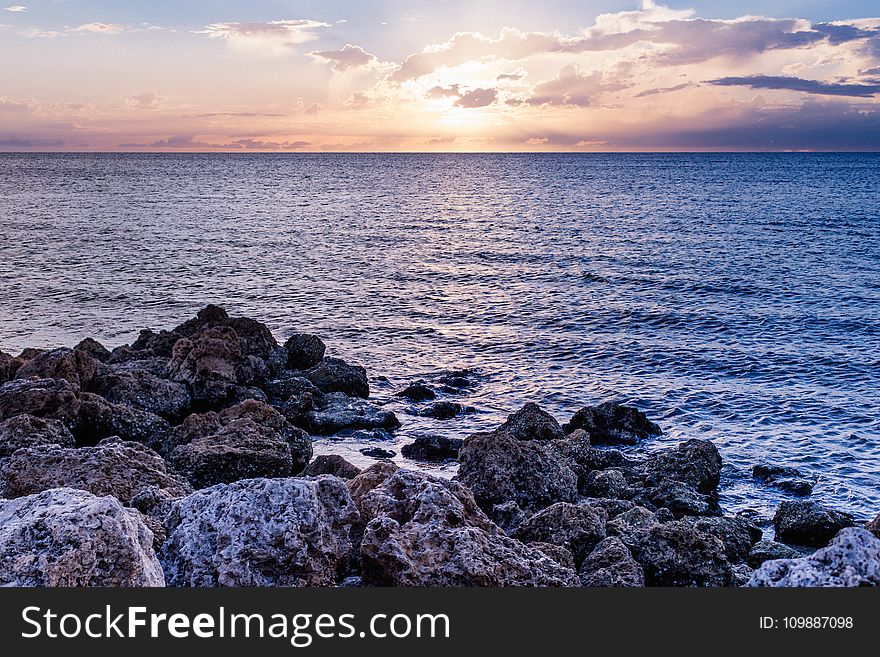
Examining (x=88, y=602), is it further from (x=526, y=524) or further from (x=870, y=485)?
(x=870, y=485)

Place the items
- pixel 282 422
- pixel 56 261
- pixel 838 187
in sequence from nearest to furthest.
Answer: pixel 282 422 < pixel 56 261 < pixel 838 187

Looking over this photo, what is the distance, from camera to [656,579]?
10.4 metres

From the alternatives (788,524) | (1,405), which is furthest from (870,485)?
(1,405)

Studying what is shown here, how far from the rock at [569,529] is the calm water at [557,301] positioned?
7.92m

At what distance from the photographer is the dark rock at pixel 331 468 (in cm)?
1410

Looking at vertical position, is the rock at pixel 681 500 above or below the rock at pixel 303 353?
below

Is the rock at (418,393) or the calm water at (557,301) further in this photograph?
the rock at (418,393)

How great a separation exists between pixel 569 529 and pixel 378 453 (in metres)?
9.22

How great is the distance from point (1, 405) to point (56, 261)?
1536 inches

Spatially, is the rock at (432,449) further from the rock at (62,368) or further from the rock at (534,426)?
the rock at (62,368)

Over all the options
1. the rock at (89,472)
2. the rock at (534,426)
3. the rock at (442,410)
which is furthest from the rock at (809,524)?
the rock at (89,472)

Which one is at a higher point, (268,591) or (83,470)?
(268,591)

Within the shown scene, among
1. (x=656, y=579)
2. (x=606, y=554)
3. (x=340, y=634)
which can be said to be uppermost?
(x=340, y=634)

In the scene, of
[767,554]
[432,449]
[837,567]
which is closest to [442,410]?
[432,449]
